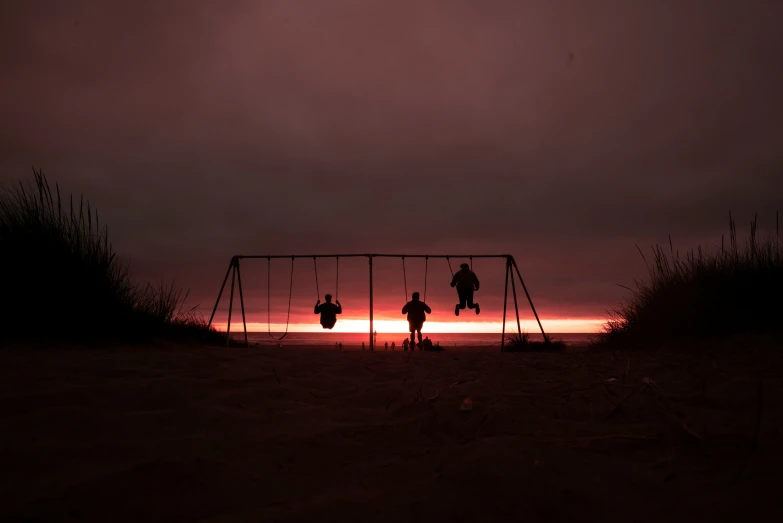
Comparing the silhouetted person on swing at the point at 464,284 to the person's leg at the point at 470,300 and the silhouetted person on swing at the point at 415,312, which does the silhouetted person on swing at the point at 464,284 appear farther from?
the silhouetted person on swing at the point at 415,312

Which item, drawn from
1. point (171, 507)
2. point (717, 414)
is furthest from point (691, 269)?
point (171, 507)

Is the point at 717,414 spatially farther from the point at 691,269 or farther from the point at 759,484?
the point at 691,269

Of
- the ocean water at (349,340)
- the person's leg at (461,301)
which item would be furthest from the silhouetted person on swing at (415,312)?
the ocean water at (349,340)

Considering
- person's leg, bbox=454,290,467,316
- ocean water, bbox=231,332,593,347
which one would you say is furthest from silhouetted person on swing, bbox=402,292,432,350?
ocean water, bbox=231,332,593,347

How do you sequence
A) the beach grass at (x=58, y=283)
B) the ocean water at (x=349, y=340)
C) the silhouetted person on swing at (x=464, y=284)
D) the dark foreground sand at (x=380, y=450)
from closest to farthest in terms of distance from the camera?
the dark foreground sand at (x=380, y=450) < the beach grass at (x=58, y=283) < the silhouetted person on swing at (x=464, y=284) < the ocean water at (x=349, y=340)

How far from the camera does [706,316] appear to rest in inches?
299

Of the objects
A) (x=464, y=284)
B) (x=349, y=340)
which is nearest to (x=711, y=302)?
(x=464, y=284)

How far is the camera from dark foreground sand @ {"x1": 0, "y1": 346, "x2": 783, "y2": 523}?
1.75 m

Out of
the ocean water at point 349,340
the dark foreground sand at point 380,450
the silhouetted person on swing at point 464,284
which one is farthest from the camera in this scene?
the ocean water at point 349,340

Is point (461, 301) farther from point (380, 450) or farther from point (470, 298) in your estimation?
point (380, 450)

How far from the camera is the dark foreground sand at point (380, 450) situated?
1753 millimetres

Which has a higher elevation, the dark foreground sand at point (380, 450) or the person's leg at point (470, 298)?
the person's leg at point (470, 298)

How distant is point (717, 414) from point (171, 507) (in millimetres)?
2736

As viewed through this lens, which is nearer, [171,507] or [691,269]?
[171,507]
